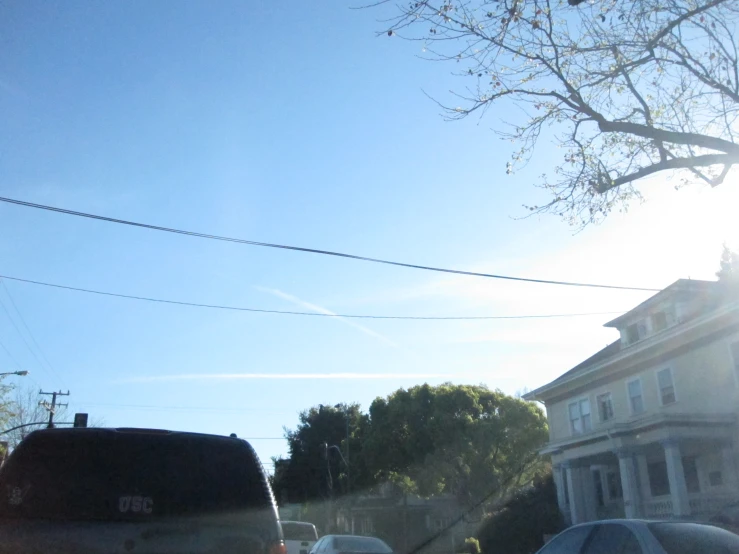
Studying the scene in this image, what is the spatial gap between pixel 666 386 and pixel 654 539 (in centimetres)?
2166

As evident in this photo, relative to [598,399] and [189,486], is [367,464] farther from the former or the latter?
[189,486]

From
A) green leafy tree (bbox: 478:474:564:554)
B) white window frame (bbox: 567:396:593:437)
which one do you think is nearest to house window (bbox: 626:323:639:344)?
white window frame (bbox: 567:396:593:437)

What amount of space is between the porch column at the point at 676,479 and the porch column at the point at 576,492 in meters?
6.39

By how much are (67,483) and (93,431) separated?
16.2 inches

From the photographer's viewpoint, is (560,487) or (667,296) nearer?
(667,296)

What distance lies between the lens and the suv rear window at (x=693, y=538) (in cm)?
694

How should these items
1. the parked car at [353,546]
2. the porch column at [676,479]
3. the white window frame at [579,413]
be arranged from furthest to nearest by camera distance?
the white window frame at [579,413] < the porch column at [676,479] < the parked car at [353,546]

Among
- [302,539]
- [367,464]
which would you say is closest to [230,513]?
[302,539]

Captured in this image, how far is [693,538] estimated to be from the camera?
712 centimetres

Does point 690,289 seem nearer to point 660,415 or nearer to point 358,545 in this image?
point 660,415

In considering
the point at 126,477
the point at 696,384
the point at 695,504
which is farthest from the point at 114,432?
the point at 696,384

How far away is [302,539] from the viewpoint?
28547mm

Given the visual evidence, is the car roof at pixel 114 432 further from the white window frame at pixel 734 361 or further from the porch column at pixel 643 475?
the porch column at pixel 643 475

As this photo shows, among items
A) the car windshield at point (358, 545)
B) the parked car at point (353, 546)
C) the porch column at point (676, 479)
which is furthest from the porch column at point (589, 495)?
the car windshield at point (358, 545)
